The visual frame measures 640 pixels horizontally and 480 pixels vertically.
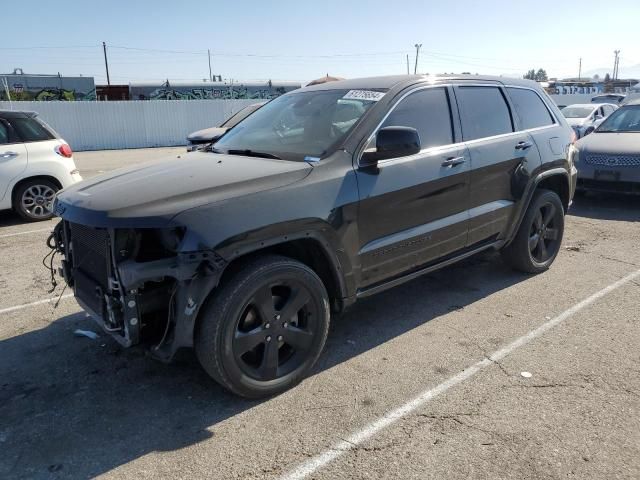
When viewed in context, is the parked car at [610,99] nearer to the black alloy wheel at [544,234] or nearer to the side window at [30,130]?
the black alloy wheel at [544,234]

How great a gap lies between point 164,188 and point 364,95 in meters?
1.69

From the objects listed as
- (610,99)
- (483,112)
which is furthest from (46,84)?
(483,112)

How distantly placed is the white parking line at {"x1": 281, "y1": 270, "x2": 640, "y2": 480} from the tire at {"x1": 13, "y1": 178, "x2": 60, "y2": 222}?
680 cm

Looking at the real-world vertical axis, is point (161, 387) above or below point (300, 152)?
below

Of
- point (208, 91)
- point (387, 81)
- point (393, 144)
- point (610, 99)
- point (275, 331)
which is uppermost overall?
point (208, 91)

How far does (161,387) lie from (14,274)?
3171 millimetres

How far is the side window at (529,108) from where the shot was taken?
501 centimetres

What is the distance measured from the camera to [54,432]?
296cm

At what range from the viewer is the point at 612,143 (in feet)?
28.7

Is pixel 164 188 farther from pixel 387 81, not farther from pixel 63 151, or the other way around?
pixel 63 151

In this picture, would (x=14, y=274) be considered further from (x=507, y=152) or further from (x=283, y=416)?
(x=507, y=152)

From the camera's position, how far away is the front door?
3.62 meters

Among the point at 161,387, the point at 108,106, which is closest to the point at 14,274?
the point at 161,387

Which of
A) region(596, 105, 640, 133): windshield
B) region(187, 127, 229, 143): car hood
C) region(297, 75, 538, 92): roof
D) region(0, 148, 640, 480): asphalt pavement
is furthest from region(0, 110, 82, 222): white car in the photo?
region(596, 105, 640, 133): windshield
